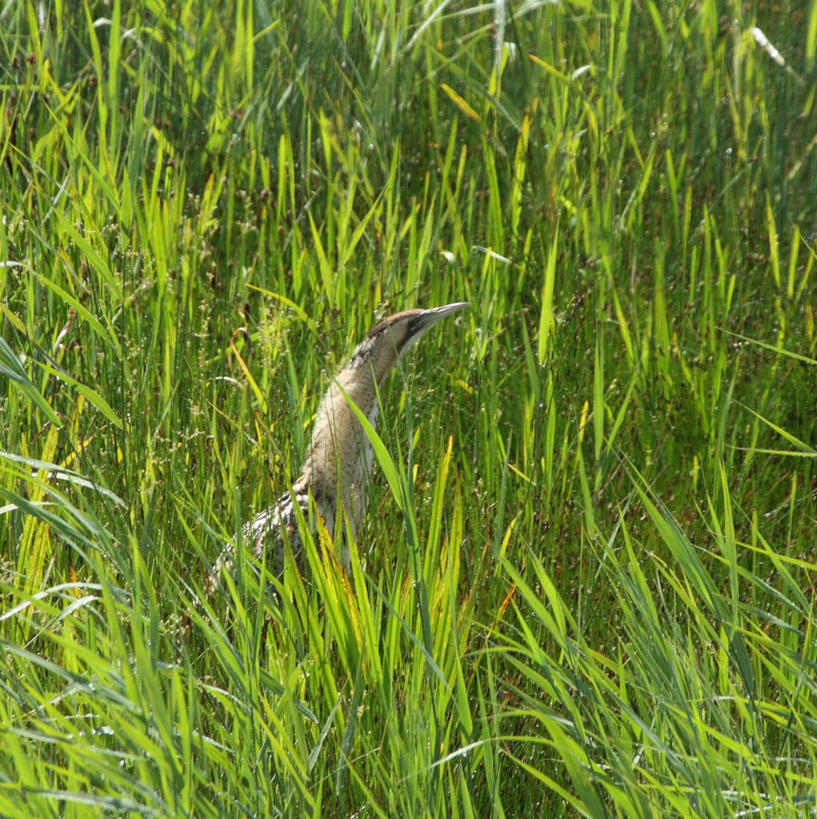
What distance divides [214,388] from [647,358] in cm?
111

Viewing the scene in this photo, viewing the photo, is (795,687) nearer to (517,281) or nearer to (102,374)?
(102,374)

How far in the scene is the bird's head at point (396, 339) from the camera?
9.73 ft

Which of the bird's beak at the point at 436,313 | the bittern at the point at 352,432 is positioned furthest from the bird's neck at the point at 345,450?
the bird's beak at the point at 436,313

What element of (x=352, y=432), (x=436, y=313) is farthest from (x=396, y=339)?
(x=352, y=432)

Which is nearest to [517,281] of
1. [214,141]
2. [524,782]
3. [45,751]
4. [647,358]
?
[647,358]

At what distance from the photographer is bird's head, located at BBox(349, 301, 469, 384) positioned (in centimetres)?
296

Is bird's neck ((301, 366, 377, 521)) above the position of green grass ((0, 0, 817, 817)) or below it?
below

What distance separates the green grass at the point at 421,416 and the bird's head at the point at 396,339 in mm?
78

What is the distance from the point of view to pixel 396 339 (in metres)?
2.99

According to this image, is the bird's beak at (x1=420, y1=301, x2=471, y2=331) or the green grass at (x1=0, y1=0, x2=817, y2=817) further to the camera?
the bird's beak at (x1=420, y1=301, x2=471, y2=331)

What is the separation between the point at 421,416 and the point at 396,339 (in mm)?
196

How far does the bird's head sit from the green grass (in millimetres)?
78

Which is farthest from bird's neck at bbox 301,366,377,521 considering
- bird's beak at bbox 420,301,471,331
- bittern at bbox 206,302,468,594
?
bird's beak at bbox 420,301,471,331

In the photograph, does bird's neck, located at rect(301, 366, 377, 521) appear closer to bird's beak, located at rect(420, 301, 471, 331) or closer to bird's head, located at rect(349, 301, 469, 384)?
bird's head, located at rect(349, 301, 469, 384)
